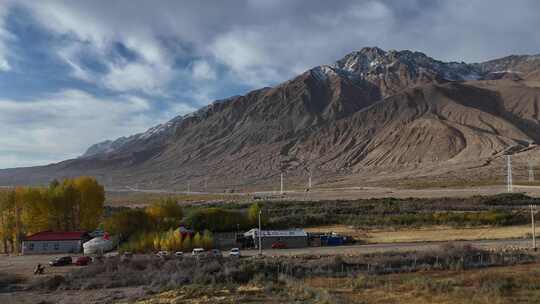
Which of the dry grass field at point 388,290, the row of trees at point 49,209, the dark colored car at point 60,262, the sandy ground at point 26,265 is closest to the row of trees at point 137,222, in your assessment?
the row of trees at point 49,209

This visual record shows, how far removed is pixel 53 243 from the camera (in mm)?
51219

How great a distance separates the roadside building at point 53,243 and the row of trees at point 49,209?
23.2ft

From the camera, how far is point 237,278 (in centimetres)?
3234

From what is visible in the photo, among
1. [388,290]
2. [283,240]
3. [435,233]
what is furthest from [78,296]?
[435,233]

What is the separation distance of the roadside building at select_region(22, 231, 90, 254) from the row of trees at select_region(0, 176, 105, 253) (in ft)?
23.2

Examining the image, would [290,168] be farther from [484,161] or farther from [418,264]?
[418,264]

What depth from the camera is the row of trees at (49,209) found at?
57.8m

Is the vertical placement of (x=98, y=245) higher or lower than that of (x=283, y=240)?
lower

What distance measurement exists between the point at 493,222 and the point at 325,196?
2042 inches

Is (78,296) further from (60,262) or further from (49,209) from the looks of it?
(49,209)

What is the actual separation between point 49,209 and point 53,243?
10828mm

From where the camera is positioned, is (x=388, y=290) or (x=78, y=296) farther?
(x=78, y=296)

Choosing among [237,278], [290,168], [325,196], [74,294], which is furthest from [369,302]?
[290,168]

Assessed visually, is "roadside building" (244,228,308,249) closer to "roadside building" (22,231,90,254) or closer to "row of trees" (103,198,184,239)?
"row of trees" (103,198,184,239)
